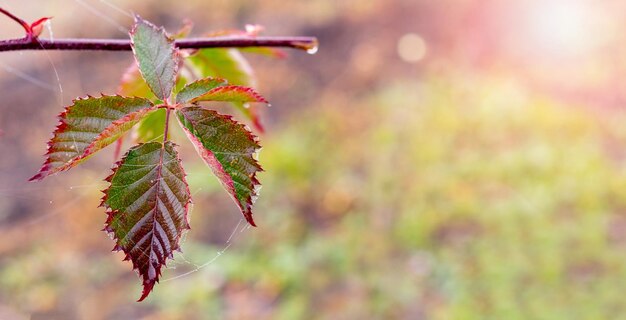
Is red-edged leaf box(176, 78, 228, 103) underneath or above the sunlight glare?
underneath

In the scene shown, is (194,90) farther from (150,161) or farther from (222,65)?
(222,65)

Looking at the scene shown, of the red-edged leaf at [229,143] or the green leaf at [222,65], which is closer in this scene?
the red-edged leaf at [229,143]

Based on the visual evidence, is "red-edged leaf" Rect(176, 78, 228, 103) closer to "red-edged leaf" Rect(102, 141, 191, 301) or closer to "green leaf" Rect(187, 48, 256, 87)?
"red-edged leaf" Rect(102, 141, 191, 301)

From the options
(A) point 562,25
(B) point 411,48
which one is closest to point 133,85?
(B) point 411,48

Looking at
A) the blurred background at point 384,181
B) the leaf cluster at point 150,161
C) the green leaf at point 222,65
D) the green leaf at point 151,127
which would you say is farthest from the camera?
the blurred background at point 384,181

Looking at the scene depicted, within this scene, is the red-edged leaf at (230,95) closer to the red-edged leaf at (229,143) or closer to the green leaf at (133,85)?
the red-edged leaf at (229,143)

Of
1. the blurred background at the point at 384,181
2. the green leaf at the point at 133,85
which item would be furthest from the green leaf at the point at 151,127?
the blurred background at the point at 384,181

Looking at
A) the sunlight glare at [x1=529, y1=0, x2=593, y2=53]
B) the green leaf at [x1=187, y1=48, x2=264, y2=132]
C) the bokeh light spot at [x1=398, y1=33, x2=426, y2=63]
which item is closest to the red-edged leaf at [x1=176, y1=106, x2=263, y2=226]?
the green leaf at [x1=187, y1=48, x2=264, y2=132]
